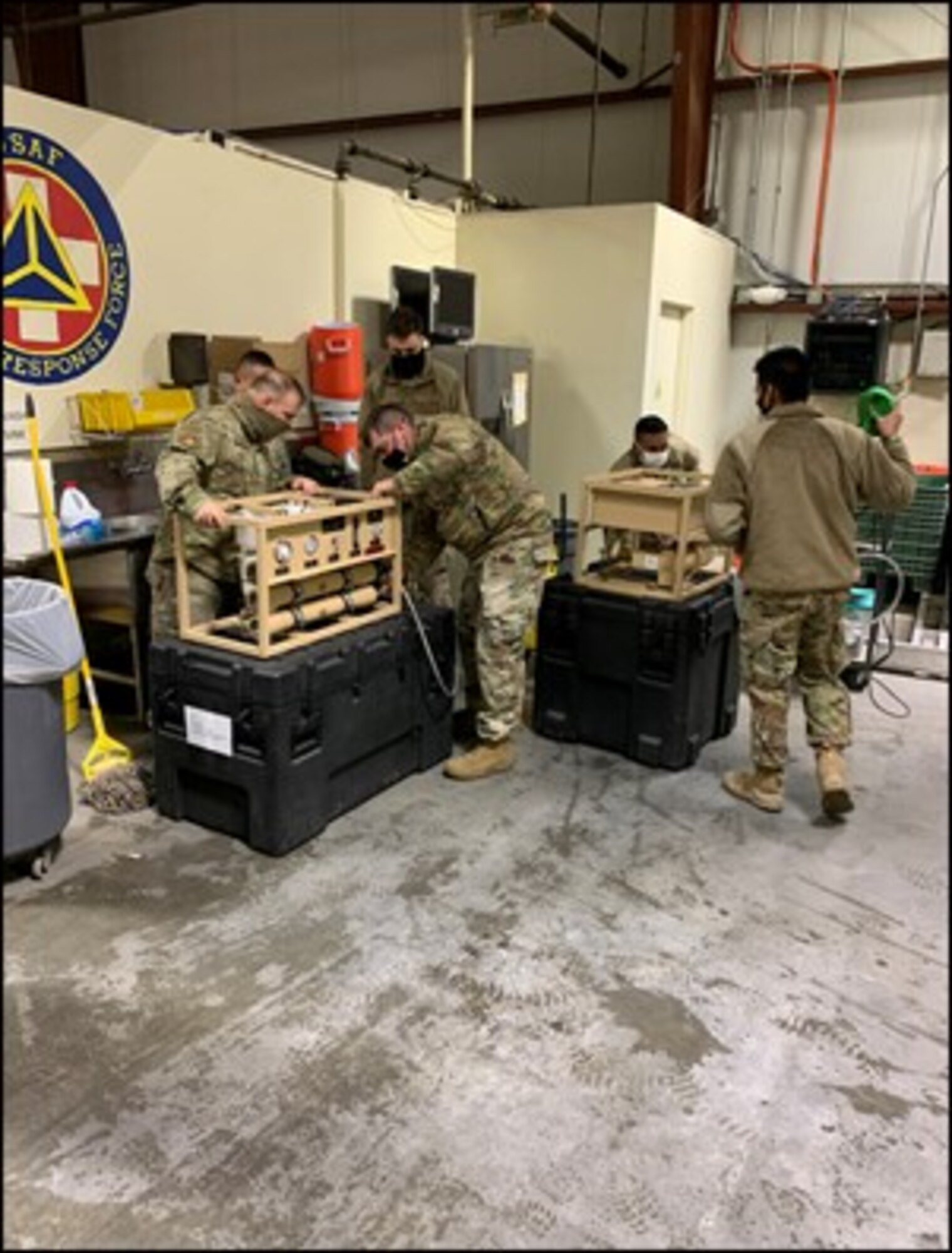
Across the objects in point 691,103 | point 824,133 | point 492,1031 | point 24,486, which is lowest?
point 492,1031

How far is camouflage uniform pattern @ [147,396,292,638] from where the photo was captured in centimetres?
324

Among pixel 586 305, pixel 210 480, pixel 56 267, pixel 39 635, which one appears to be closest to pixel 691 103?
pixel 586 305

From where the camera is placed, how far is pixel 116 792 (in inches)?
126

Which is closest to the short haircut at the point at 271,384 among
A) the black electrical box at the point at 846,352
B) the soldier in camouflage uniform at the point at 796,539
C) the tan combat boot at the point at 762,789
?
the soldier in camouflage uniform at the point at 796,539

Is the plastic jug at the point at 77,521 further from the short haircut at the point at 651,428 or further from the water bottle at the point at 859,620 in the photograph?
the water bottle at the point at 859,620

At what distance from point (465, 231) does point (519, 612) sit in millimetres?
3046

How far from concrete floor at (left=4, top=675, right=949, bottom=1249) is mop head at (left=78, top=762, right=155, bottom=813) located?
8 centimetres

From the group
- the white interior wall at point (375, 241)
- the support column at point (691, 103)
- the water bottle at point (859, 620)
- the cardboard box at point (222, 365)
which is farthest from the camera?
the support column at point (691, 103)

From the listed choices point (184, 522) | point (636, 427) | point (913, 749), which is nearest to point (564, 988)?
point (913, 749)

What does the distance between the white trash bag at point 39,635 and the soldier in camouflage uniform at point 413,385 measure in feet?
5.19

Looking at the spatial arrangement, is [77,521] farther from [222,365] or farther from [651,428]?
[651,428]

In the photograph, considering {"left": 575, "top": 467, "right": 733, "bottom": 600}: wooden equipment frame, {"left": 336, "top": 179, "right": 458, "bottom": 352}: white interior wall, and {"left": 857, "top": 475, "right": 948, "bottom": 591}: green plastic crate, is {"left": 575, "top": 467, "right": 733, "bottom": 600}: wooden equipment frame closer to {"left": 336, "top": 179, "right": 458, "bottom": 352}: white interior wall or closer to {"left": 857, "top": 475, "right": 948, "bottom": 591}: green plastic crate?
{"left": 857, "top": 475, "right": 948, "bottom": 591}: green plastic crate

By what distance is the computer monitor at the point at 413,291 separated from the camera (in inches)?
194

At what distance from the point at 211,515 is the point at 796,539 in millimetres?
1851
